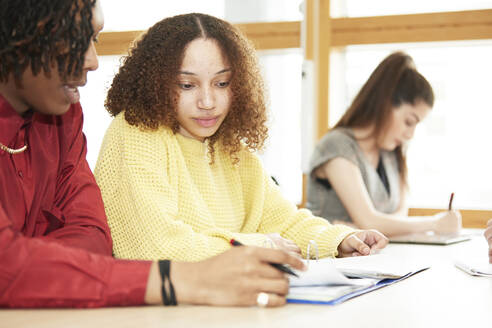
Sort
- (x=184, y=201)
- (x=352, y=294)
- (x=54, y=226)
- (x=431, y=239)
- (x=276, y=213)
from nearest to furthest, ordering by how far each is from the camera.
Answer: (x=352, y=294) → (x=54, y=226) → (x=184, y=201) → (x=276, y=213) → (x=431, y=239)

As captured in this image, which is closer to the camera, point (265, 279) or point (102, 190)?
point (265, 279)

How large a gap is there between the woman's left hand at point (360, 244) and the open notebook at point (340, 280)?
0.72 feet

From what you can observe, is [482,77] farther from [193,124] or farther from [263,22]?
[193,124]

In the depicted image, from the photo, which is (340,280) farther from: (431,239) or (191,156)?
(431,239)

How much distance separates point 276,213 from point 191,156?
342mm

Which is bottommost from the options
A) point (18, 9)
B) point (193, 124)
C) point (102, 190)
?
point (102, 190)

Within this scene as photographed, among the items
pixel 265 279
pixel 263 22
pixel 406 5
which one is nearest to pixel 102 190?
pixel 265 279

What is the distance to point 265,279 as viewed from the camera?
1023 mm

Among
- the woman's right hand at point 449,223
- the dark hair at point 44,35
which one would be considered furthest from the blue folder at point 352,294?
the woman's right hand at point 449,223

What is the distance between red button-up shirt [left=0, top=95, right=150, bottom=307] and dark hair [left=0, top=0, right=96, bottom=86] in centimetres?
13

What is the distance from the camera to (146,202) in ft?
4.84

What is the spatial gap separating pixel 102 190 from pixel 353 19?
243 cm

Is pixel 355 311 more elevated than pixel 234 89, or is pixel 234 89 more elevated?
pixel 234 89

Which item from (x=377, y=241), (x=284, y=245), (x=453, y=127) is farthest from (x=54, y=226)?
(x=453, y=127)
